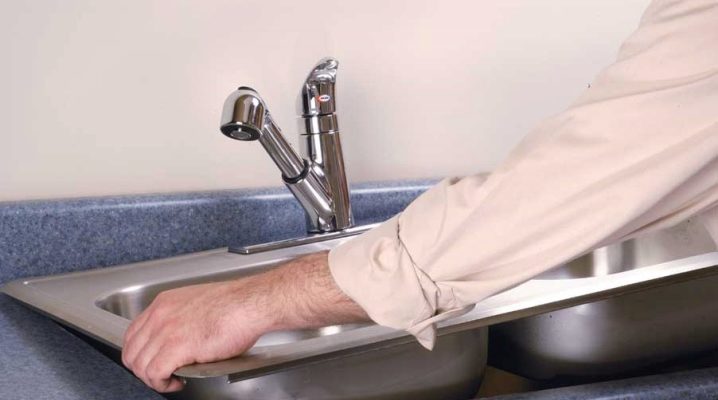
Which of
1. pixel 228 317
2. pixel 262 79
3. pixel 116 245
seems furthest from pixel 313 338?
pixel 262 79

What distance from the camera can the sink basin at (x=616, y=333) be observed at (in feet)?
3.03

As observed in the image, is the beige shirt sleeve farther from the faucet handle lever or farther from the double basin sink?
the faucet handle lever

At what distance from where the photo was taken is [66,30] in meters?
1.18

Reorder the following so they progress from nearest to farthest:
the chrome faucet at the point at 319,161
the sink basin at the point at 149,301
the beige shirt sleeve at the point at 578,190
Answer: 1. the beige shirt sleeve at the point at 578,190
2. the sink basin at the point at 149,301
3. the chrome faucet at the point at 319,161

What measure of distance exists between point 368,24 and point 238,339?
74 centimetres

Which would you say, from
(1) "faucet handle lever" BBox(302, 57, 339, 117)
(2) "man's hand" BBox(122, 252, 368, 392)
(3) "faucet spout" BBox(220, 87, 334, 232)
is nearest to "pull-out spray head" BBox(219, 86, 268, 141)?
(3) "faucet spout" BBox(220, 87, 334, 232)

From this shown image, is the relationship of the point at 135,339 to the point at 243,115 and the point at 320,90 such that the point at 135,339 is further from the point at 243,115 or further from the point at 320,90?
the point at 320,90

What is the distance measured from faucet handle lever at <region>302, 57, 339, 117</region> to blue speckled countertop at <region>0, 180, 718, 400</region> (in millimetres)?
140

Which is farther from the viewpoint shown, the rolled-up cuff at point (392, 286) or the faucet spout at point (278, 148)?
the faucet spout at point (278, 148)

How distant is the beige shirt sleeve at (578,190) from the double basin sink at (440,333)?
0.27ft

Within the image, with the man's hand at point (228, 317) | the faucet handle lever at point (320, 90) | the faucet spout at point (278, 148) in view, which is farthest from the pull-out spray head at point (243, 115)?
the man's hand at point (228, 317)

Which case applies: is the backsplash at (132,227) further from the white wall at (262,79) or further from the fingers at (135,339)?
the fingers at (135,339)

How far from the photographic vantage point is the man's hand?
74cm

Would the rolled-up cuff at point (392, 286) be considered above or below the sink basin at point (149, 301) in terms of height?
above
